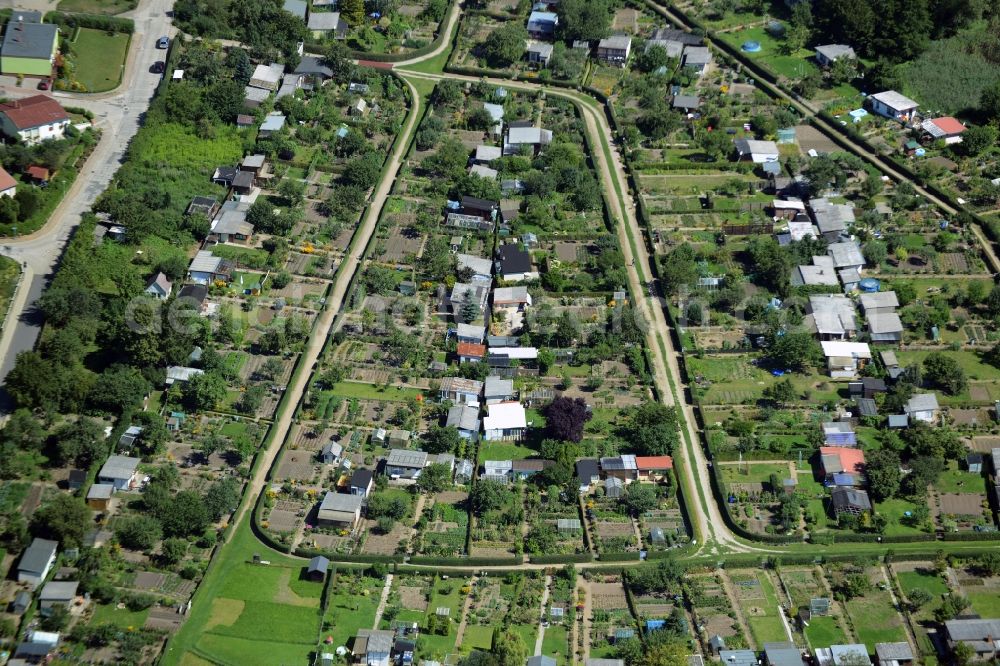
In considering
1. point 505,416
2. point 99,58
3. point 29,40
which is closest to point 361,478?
point 505,416

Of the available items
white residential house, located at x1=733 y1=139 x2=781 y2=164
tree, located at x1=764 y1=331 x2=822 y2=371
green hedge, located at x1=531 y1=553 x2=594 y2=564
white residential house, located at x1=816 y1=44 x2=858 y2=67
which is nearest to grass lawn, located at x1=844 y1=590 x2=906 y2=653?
green hedge, located at x1=531 y1=553 x2=594 y2=564

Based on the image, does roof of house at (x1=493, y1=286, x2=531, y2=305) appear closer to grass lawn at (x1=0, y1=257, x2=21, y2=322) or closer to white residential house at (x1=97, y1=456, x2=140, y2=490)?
white residential house at (x1=97, y1=456, x2=140, y2=490)

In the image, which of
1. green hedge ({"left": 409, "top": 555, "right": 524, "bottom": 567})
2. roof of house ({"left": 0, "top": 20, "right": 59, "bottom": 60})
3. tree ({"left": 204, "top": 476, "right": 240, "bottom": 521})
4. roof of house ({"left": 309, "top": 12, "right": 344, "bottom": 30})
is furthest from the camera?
roof of house ({"left": 309, "top": 12, "right": 344, "bottom": 30})

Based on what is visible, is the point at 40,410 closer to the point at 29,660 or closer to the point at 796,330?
the point at 29,660

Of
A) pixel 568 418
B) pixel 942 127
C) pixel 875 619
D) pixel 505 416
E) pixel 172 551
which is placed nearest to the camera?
pixel 875 619

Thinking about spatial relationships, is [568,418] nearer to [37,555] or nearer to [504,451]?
[504,451]

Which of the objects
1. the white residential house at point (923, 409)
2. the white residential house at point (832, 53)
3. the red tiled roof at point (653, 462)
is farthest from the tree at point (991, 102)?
the red tiled roof at point (653, 462)
